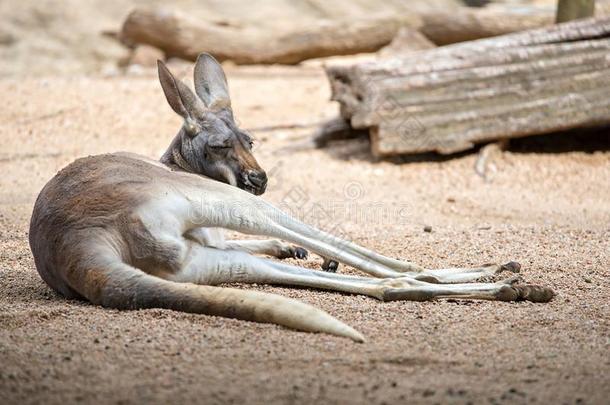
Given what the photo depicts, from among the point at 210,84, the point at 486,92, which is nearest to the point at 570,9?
the point at 486,92

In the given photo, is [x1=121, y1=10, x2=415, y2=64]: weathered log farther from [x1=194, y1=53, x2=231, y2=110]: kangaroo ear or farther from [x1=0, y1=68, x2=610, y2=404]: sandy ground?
[x1=194, y1=53, x2=231, y2=110]: kangaroo ear

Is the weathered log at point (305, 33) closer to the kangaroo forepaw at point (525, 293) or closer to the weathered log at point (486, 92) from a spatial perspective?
the weathered log at point (486, 92)

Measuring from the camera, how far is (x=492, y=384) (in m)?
3.00

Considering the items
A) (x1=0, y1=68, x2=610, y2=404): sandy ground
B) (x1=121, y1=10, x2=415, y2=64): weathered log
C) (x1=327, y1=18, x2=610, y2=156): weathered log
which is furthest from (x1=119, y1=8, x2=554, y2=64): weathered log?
(x1=327, y1=18, x2=610, y2=156): weathered log

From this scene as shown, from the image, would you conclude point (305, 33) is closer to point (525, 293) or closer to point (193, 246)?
point (193, 246)

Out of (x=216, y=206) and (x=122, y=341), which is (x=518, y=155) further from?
(x=122, y=341)

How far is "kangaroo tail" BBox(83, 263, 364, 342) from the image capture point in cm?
346

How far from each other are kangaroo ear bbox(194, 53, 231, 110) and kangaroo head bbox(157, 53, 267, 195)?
2cm

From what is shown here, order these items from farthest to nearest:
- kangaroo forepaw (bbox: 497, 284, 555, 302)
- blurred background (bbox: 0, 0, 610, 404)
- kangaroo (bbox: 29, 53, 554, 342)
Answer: kangaroo forepaw (bbox: 497, 284, 555, 302) → kangaroo (bbox: 29, 53, 554, 342) → blurred background (bbox: 0, 0, 610, 404)

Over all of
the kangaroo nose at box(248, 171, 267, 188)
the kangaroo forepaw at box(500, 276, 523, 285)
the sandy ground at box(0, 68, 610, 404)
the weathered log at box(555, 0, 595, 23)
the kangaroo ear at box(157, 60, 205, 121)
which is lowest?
the sandy ground at box(0, 68, 610, 404)

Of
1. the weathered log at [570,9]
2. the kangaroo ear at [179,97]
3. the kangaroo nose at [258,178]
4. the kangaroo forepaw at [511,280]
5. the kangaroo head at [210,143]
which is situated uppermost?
the weathered log at [570,9]

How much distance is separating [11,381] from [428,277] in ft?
6.85

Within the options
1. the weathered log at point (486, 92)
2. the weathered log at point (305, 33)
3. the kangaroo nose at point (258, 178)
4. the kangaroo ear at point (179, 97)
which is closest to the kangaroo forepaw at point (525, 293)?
the kangaroo nose at point (258, 178)

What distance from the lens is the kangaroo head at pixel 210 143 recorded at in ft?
15.7
